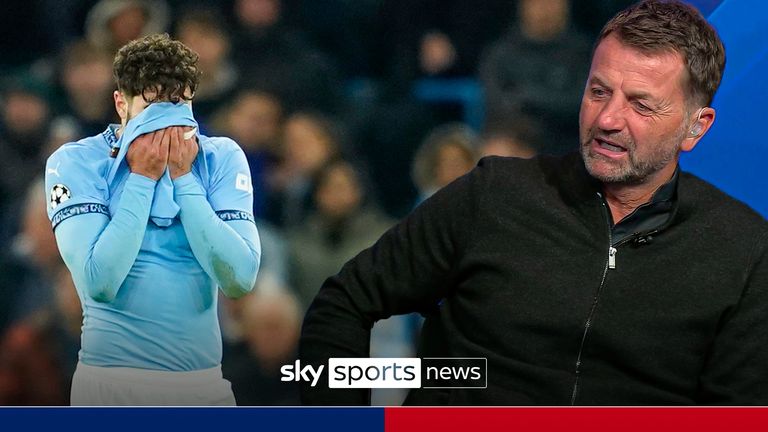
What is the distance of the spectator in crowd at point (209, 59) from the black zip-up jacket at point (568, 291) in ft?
1.47

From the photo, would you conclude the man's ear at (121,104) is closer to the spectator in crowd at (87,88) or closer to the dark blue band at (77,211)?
the spectator in crowd at (87,88)

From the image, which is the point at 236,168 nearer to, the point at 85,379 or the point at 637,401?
the point at 85,379

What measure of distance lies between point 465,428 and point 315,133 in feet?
2.23

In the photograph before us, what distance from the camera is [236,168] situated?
6.82 feet

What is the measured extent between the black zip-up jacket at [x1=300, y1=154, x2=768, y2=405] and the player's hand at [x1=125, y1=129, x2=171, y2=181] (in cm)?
42

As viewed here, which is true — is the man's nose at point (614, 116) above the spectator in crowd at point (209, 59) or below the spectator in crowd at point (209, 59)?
below

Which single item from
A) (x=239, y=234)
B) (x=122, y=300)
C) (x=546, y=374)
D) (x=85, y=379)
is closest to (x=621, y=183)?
(x=546, y=374)

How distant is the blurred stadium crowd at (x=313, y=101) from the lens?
6.81 feet

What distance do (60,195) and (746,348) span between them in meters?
1.39

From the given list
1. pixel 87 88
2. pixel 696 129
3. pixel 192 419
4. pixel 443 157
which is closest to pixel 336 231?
pixel 443 157

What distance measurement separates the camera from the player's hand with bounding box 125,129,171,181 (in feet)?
6.68

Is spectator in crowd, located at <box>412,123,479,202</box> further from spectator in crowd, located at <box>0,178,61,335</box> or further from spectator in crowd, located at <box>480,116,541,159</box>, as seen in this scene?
spectator in crowd, located at <box>0,178,61,335</box>

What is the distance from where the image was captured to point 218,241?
2055mm

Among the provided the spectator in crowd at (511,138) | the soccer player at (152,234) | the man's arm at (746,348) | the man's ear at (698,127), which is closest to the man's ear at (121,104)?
the soccer player at (152,234)
